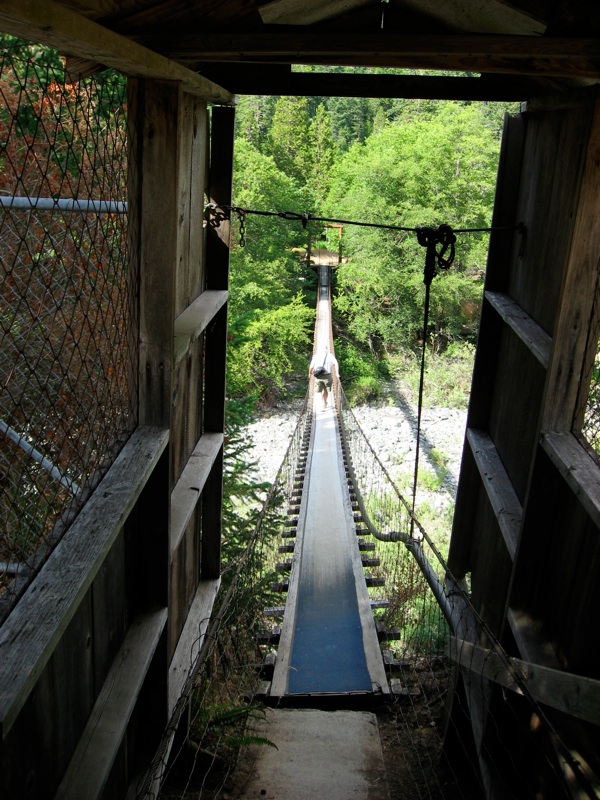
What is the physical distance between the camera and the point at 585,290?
87.5 inches

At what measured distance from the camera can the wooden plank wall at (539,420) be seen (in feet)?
7.04

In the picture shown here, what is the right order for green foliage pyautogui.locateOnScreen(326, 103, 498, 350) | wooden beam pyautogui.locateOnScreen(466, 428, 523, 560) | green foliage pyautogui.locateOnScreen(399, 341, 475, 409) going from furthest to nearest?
green foliage pyautogui.locateOnScreen(326, 103, 498, 350), green foliage pyautogui.locateOnScreen(399, 341, 475, 409), wooden beam pyautogui.locateOnScreen(466, 428, 523, 560)

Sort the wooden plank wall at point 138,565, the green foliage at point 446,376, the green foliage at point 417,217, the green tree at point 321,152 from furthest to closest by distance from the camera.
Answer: the green tree at point 321,152
the green foliage at point 417,217
the green foliage at point 446,376
the wooden plank wall at point 138,565

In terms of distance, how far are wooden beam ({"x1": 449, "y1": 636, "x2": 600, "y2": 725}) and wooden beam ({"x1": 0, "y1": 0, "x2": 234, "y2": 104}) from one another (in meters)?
1.81

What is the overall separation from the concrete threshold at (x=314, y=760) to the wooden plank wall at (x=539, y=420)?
534 millimetres

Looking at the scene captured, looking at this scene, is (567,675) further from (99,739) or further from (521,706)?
(99,739)

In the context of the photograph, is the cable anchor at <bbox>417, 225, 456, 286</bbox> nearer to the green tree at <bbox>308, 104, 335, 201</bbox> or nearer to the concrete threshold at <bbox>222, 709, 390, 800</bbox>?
the concrete threshold at <bbox>222, 709, 390, 800</bbox>

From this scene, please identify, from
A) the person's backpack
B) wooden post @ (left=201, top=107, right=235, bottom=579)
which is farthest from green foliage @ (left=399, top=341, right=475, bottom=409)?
wooden post @ (left=201, top=107, right=235, bottom=579)

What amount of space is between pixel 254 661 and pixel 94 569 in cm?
306

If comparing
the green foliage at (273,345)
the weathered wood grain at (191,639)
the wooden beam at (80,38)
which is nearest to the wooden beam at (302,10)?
the wooden beam at (80,38)

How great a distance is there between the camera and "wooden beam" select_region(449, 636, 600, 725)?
1.81 metres

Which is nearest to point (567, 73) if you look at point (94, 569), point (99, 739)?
point (94, 569)

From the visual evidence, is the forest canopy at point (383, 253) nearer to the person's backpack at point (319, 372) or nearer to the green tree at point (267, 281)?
the green tree at point (267, 281)

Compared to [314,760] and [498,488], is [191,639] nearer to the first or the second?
[314,760]
